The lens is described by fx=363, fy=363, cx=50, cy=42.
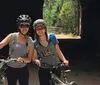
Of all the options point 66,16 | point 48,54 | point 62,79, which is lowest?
Answer: point 66,16

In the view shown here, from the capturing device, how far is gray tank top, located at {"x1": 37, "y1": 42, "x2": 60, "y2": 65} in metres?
5.11

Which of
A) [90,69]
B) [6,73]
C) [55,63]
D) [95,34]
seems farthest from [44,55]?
[95,34]

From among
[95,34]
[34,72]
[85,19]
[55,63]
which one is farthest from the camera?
[85,19]

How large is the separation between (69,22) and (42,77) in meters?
30.9

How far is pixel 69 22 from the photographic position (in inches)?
1416

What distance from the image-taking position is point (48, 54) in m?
5.12

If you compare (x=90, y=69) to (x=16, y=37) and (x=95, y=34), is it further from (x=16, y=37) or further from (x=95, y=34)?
(x=95, y=34)

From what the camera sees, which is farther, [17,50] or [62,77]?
[17,50]

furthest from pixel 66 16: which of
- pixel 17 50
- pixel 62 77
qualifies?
pixel 62 77

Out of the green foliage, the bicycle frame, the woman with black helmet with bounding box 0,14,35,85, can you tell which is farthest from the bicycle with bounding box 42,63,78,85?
the green foliage

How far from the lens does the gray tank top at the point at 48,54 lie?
511 centimetres

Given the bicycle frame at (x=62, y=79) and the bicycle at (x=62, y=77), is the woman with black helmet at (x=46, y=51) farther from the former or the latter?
Result: the bicycle frame at (x=62, y=79)

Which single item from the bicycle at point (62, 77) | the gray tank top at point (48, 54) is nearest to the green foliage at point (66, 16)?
the gray tank top at point (48, 54)

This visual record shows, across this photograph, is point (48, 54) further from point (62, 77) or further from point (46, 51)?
point (62, 77)
